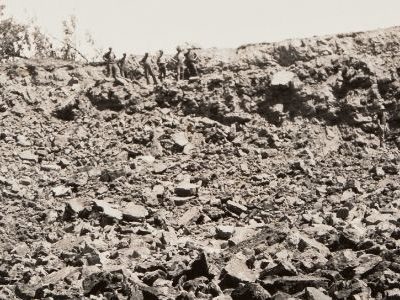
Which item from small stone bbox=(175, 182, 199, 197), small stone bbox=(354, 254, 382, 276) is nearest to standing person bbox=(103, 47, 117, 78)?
small stone bbox=(175, 182, 199, 197)

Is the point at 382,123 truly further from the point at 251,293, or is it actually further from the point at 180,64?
the point at 251,293

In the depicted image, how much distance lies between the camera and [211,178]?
14.8m

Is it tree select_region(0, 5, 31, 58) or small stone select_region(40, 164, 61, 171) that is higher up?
tree select_region(0, 5, 31, 58)

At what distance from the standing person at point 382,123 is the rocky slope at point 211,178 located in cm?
17

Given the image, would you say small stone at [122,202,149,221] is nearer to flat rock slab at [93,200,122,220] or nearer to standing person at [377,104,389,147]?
flat rock slab at [93,200,122,220]

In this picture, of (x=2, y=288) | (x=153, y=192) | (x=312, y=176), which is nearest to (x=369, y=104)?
(x=312, y=176)

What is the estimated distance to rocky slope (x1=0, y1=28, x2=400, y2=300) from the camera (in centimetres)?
903

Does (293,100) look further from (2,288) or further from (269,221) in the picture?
(2,288)

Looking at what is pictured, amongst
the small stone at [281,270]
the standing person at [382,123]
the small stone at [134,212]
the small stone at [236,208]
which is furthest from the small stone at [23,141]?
the standing person at [382,123]

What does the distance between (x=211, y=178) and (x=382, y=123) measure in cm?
613

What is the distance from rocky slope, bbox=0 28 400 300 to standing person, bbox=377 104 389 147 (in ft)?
0.56

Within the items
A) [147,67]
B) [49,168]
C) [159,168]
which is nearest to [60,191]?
[49,168]

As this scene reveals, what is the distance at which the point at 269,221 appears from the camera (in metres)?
12.8

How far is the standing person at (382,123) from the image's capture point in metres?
16.1
